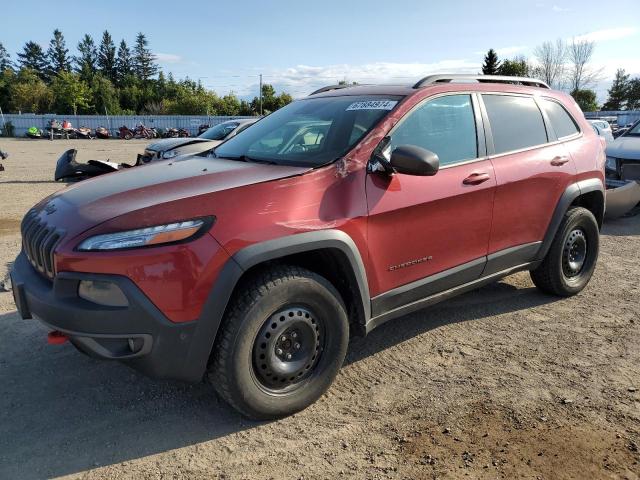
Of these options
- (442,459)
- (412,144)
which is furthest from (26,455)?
(412,144)

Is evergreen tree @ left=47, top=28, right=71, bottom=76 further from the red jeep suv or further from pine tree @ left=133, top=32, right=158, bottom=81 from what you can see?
the red jeep suv

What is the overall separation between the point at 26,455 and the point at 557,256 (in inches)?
161

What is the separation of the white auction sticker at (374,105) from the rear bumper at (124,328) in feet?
6.04

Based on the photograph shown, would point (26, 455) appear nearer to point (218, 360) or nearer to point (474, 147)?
point (218, 360)

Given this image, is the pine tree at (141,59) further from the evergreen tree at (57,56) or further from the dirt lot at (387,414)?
the dirt lot at (387,414)

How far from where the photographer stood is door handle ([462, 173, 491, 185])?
3.63 metres

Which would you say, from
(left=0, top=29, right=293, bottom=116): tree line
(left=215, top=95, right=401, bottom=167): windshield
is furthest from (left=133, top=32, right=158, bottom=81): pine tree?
(left=215, top=95, right=401, bottom=167): windshield

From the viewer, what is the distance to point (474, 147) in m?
3.80

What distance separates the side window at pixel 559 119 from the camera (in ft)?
14.9

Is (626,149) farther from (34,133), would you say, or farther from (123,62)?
(123,62)

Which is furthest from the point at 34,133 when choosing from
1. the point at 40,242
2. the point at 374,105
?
the point at 374,105

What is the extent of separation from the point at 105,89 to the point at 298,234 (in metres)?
82.5

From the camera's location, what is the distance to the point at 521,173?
13.1 feet

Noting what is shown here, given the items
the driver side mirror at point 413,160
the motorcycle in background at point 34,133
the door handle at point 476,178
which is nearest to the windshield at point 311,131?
the driver side mirror at point 413,160
